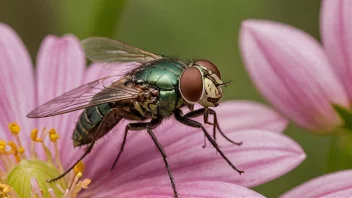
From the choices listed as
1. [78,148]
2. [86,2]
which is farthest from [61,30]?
[78,148]

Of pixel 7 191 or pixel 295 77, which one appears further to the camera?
pixel 295 77

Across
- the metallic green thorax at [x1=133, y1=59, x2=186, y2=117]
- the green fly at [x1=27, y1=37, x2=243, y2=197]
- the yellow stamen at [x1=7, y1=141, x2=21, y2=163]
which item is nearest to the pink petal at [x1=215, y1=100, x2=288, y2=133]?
the green fly at [x1=27, y1=37, x2=243, y2=197]

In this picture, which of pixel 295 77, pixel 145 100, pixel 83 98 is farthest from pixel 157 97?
pixel 295 77

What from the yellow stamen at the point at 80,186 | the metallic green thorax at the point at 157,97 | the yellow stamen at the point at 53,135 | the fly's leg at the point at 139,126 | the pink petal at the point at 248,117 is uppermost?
the metallic green thorax at the point at 157,97

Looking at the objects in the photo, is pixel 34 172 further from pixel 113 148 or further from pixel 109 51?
pixel 109 51

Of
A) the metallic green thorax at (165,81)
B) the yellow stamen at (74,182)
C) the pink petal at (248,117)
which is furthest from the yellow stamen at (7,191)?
the pink petal at (248,117)

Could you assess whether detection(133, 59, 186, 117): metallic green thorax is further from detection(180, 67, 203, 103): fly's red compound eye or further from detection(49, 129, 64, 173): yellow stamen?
detection(49, 129, 64, 173): yellow stamen

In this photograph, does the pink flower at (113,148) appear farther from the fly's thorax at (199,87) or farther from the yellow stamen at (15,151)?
the fly's thorax at (199,87)
